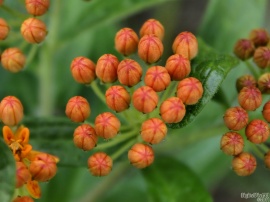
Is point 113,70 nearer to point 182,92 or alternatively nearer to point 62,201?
point 182,92

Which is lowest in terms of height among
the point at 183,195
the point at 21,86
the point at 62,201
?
the point at 62,201

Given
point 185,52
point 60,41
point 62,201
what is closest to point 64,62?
point 60,41

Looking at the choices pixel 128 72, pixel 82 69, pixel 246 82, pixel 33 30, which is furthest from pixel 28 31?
pixel 246 82

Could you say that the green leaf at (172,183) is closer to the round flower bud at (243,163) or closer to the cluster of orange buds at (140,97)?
the round flower bud at (243,163)

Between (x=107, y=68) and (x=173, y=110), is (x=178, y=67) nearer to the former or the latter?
(x=173, y=110)

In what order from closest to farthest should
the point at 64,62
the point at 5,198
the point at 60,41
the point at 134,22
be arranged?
the point at 5,198
the point at 60,41
the point at 64,62
the point at 134,22

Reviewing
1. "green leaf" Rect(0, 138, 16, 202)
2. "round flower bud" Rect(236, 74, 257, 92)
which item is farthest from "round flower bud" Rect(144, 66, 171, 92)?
"green leaf" Rect(0, 138, 16, 202)

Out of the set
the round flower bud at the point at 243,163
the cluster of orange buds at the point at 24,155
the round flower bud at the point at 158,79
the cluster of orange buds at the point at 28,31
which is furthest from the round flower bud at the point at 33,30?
the round flower bud at the point at 243,163
